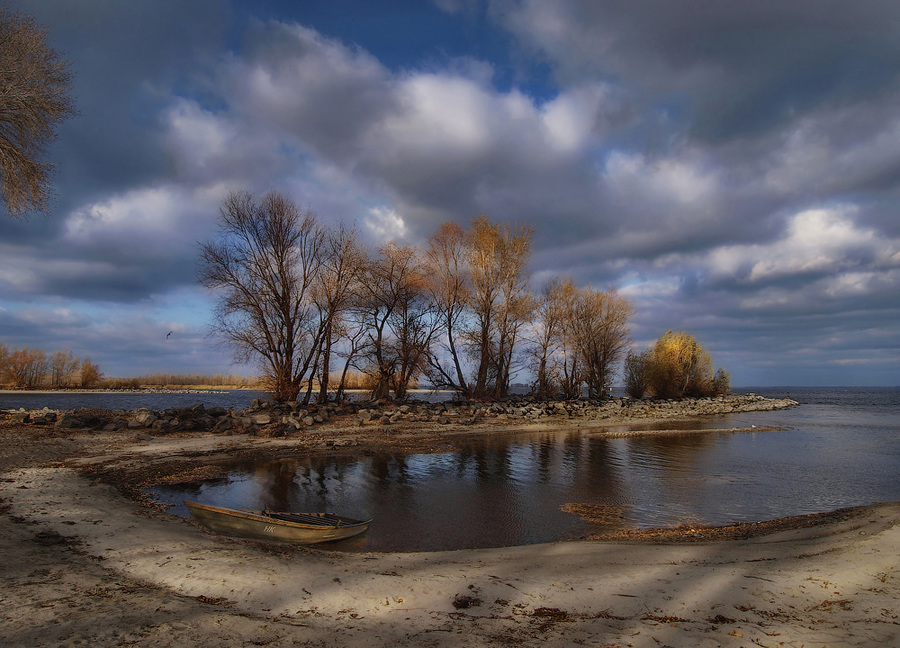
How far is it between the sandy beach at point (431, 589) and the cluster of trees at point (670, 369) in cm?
5317

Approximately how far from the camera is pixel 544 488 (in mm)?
14688

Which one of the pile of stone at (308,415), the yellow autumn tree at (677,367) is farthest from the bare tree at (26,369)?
the yellow autumn tree at (677,367)

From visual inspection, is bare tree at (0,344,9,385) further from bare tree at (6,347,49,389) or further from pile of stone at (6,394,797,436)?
pile of stone at (6,394,797,436)

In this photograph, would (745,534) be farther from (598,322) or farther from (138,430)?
(598,322)

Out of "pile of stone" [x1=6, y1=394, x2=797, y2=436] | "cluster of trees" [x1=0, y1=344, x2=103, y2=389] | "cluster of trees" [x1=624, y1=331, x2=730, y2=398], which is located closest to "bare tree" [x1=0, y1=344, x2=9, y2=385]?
"cluster of trees" [x1=0, y1=344, x2=103, y2=389]

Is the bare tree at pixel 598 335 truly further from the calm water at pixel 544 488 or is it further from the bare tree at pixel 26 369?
the bare tree at pixel 26 369

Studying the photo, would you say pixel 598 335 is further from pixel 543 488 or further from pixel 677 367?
pixel 543 488

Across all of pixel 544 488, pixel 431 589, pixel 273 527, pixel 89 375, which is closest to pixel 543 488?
pixel 544 488

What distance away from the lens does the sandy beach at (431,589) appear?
15.2 feet

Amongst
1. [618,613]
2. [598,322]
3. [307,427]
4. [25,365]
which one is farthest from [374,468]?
[25,365]

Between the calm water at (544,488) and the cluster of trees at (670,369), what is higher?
the cluster of trees at (670,369)

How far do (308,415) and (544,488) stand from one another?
52.7ft

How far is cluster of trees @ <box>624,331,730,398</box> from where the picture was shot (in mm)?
59781

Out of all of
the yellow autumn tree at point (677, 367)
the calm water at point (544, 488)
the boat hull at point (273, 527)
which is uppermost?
the yellow autumn tree at point (677, 367)
